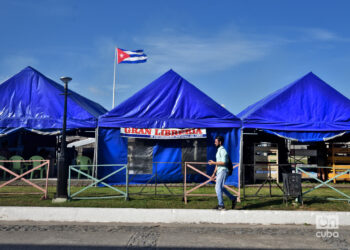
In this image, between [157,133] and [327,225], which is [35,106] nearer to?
[157,133]

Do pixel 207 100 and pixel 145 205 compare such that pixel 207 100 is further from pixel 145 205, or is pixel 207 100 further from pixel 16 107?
pixel 16 107

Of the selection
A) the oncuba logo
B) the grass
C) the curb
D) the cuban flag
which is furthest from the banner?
the cuban flag

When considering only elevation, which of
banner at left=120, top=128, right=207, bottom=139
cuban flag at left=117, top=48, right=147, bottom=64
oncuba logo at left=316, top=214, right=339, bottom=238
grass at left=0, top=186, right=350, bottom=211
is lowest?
oncuba logo at left=316, top=214, right=339, bottom=238

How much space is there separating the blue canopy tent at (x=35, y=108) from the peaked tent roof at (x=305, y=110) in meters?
7.16

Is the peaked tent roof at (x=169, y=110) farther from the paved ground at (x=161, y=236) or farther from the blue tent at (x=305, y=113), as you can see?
the paved ground at (x=161, y=236)

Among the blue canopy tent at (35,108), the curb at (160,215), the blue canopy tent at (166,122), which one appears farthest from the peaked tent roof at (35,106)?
the curb at (160,215)

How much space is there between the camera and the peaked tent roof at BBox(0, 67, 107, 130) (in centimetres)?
1384

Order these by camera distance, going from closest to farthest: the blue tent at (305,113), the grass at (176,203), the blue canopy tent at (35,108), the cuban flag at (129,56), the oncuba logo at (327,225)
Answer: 1. the oncuba logo at (327,225)
2. the grass at (176,203)
3. the blue canopy tent at (35,108)
4. the blue tent at (305,113)
5. the cuban flag at (129,56)

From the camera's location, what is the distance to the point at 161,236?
609 centimetres

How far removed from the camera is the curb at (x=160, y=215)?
7.58m

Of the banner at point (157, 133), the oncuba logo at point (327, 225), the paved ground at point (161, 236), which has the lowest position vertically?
the paved ground at point (161, 236)

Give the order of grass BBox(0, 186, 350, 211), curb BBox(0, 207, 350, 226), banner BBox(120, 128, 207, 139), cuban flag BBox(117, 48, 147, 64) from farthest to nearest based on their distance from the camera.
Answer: cuban flag BBox(117, 48, 147, 64), banner BBox(120, 128, 207, 139), grass BBox(0, 186, 350, 211), curb BBox(0, 207, 350, 226)

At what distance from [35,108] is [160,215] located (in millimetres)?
9088

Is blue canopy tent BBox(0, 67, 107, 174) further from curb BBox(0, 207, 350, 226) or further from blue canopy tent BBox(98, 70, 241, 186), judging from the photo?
curb BBox(0, 207, 350, 226)
